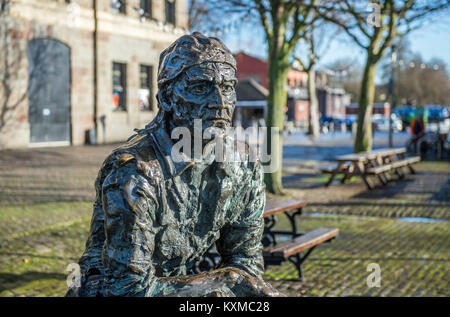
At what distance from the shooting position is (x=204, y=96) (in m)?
1.95

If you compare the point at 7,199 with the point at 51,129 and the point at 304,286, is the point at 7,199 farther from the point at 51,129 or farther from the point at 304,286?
the point at 51,129

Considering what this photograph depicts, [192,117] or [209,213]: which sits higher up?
[192,117]

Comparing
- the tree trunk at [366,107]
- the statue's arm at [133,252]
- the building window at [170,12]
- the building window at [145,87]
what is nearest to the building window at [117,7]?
the building window at [170,12]

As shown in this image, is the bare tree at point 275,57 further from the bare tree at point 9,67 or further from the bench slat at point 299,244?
the bare tree at point 9,67

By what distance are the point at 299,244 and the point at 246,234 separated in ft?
13.0

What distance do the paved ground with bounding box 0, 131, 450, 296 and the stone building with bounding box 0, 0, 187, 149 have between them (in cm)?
608

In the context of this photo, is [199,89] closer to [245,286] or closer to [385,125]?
[245,286]

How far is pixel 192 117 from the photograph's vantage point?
6.45 feet

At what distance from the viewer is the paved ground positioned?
6008 mm

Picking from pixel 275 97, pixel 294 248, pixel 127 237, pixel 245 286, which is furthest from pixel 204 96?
pixel 275 97

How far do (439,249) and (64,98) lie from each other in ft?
61.5

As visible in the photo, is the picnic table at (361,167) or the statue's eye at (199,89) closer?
the statue's eye at (199,89)

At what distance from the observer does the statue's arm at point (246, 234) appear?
7.14 ft
